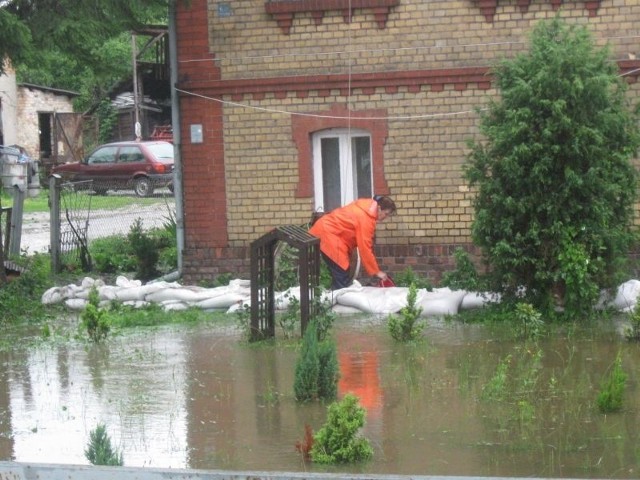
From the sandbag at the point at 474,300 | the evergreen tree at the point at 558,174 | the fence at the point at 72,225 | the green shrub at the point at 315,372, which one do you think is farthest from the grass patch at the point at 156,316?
the green shrub at the point at 315,372

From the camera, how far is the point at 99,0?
13109 millimetres

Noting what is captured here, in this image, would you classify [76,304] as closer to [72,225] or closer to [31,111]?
[72,225]

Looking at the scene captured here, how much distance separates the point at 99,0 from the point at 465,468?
7.82 meters

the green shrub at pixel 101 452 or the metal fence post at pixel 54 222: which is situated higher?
the metal fence post at pixel 54 222

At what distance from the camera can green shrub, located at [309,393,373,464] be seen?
7.20 meters

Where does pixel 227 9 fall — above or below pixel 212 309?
above

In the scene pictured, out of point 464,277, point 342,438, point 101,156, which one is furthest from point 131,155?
point 342,438

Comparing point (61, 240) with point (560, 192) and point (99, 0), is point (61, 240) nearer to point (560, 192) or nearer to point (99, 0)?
point (99, 0)

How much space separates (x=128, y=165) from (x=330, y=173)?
19969 mm

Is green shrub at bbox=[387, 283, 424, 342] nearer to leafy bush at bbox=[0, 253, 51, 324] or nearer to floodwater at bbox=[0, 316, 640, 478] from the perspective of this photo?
floodwater at bbox=[0, 316, 640, 478]

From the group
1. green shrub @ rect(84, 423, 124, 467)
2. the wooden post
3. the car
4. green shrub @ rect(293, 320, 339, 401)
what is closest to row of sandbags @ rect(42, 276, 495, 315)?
the wooden post

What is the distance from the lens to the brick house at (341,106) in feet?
47.7

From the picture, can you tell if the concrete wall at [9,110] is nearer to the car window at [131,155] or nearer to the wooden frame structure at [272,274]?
the car window at [131,155]

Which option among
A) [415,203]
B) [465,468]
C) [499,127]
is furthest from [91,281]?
[465,468]
